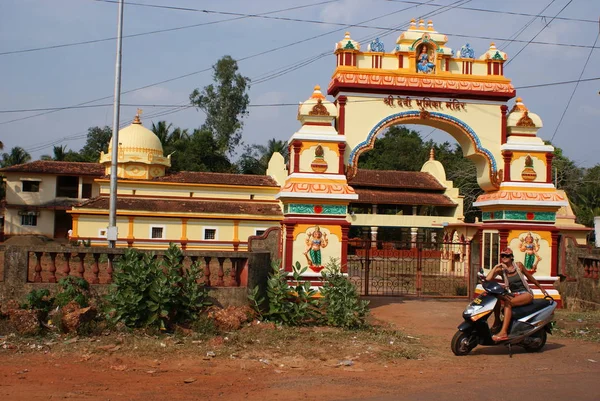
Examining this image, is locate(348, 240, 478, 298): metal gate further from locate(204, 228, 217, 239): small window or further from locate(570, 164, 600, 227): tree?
locate(570, 164, 600, 227): tree

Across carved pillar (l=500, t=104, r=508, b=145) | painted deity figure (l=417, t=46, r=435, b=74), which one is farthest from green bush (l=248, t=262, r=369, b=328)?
carved pillar (l=500, t=104, r=508, b=145)

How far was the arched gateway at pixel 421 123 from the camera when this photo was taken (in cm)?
1175

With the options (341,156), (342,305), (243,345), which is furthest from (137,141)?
(243,345)

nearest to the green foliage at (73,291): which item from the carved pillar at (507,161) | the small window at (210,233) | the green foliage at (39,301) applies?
the green foliage at (39,301)

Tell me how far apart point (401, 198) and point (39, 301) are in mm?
28979

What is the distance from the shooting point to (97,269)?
913 cm

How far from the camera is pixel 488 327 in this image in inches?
322

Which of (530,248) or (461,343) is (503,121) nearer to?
(530,248)

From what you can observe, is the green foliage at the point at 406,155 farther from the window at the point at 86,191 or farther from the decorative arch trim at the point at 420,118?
the decorative arch trim at the point at 420,118

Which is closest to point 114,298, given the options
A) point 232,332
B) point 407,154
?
→ point 232,332

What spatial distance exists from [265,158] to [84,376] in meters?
41.1

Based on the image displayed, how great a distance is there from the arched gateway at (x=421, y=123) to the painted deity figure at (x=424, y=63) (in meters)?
0.02

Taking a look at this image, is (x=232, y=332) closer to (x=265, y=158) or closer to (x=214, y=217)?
(x=214, y=217)

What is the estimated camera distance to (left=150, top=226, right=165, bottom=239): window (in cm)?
2816
